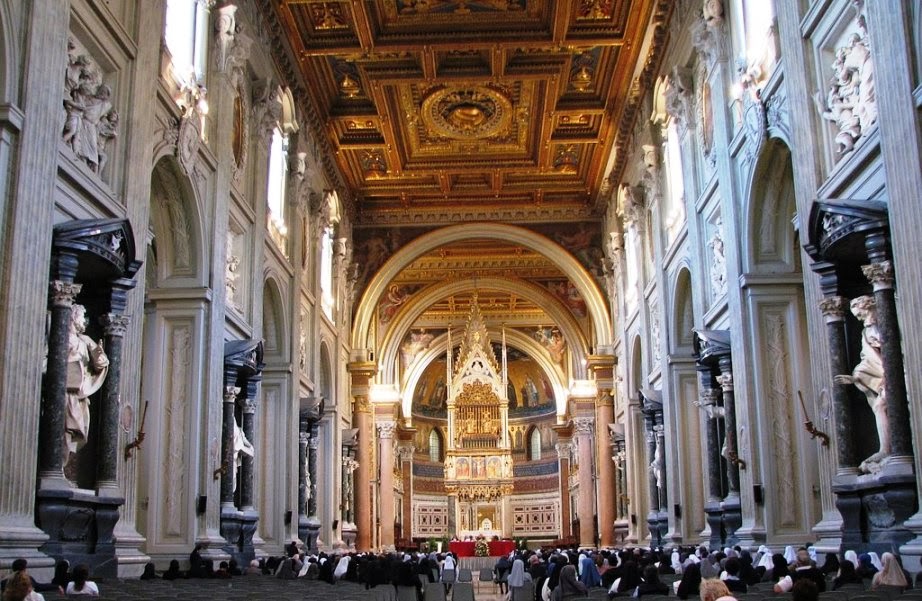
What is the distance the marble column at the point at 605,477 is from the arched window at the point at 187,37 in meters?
19.8

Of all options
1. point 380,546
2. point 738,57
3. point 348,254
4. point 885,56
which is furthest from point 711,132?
point 380,546

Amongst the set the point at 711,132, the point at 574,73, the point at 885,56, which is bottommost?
the point at 885,56

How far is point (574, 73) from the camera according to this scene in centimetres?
2475

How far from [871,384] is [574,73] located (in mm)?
15118

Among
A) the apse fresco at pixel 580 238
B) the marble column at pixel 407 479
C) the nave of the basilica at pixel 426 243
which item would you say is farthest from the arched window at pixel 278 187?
the marble column at pixel 407 479

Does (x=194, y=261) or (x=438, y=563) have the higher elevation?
(x=194, y=261)

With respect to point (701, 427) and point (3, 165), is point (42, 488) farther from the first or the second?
point (701, 427)

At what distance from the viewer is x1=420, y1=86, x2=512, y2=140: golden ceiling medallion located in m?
25.5

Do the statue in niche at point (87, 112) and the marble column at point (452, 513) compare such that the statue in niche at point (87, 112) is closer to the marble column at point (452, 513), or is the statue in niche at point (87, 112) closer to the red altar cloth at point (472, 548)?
the red altar cloth at point (472, 548)

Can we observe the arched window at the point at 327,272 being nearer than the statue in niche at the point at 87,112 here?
No

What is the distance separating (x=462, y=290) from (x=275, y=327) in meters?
17.0

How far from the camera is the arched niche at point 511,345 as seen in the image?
46375 millimetres

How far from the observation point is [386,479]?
38688 millimetres

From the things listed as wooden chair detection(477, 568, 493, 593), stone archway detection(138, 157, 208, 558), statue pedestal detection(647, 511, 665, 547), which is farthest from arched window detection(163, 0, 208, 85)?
wooden chair detection(477, 568, 493, 593)
